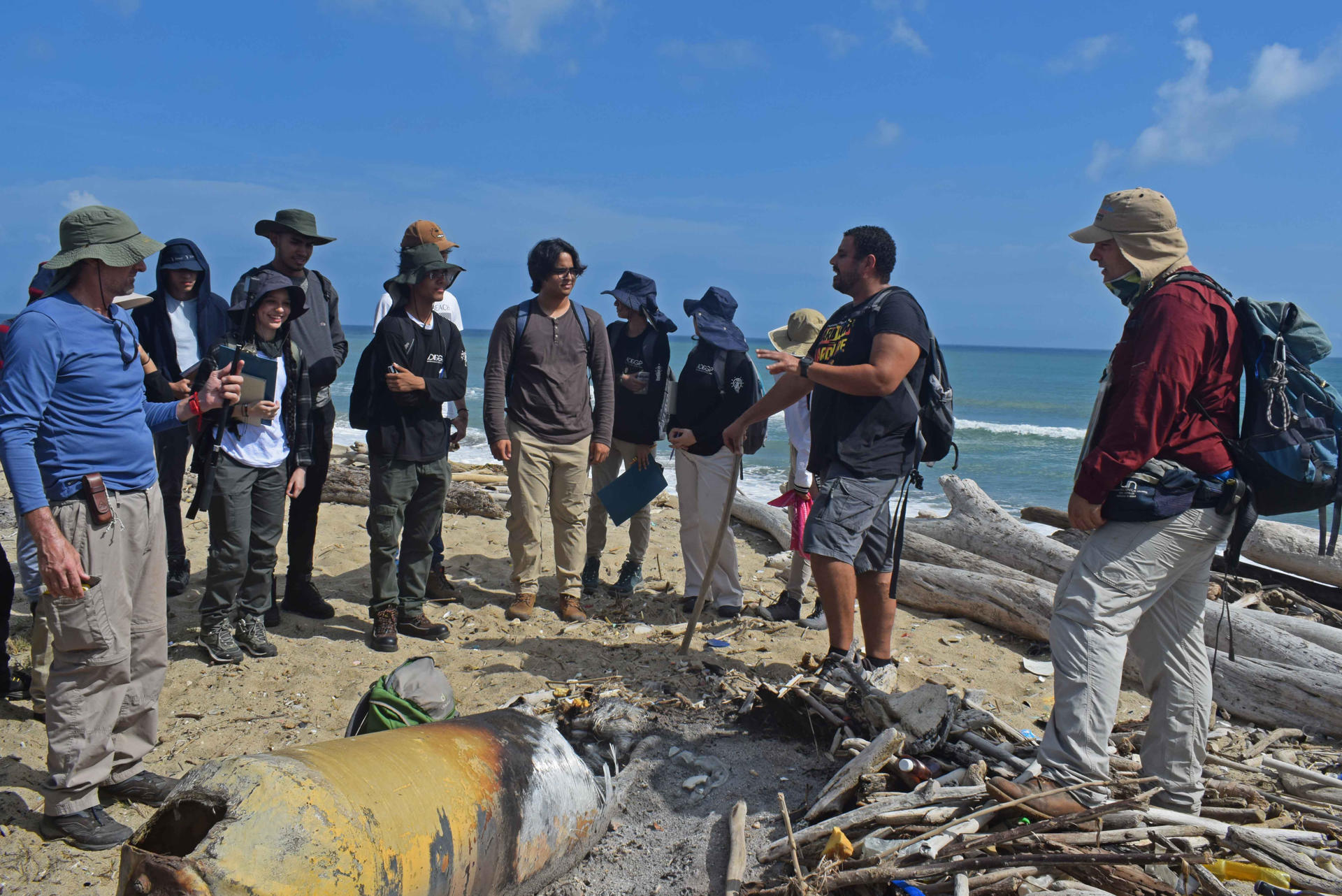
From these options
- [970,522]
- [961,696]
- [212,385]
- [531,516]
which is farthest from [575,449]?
[970,522]

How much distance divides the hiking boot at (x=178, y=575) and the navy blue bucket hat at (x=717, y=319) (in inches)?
149

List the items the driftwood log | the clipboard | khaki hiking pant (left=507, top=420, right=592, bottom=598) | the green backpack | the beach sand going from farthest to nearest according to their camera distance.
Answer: the driftwood log → khaki hiking pant (left=507, top=420, right=592, bottom=598) → the clipboard → the beach sand → the green backpack

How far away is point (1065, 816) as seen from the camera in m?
2.81

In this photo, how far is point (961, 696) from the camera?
13.2 feet

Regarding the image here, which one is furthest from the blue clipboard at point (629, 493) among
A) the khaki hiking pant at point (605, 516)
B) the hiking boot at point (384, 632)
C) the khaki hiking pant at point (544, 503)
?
the hiking boot at point (384, 632)

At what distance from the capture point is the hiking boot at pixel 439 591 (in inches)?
241

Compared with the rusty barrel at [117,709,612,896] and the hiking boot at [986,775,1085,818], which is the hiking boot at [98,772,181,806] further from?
the hiking boot at [986,775,1085,818]

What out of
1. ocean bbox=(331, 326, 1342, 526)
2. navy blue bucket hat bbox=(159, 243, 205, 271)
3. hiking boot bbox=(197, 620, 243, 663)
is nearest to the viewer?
hiking boot bbox=(197, 620, 243, 663)

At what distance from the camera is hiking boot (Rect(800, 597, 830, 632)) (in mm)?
5828

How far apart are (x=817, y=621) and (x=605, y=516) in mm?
1754

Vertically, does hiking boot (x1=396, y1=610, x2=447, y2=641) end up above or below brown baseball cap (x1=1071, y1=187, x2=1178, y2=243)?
below

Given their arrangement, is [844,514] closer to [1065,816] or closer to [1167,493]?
[1167,493]

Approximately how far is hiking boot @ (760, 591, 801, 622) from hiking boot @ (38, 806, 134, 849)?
3.86 meters

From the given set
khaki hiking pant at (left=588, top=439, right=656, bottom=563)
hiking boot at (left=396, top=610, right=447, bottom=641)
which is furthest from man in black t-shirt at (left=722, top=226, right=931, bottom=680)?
hiking boot at (left=396, top=610, right=447, bottom=641)
